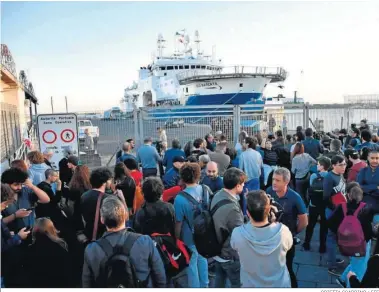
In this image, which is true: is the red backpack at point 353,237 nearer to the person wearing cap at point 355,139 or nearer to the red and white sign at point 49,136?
the person wearing cap at point 355,139

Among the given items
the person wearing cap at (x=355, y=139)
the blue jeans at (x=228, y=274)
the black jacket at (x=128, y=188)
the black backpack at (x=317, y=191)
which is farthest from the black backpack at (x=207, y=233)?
the person wearing cap at (x=355, y=139)

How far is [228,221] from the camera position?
3051 millimetres

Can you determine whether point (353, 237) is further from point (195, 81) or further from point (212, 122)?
point (195, 81)

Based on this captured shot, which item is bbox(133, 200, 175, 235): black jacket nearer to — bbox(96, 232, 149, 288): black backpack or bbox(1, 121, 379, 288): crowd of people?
bbox(1, 121, 379, 288): crowd of people

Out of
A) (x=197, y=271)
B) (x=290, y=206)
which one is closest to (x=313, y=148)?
(x=290, y=206)

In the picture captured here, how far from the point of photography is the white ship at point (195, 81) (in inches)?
971

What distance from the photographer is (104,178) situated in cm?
348

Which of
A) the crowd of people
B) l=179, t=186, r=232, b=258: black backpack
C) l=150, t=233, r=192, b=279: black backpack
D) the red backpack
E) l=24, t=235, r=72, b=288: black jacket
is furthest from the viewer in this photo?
the red backpack

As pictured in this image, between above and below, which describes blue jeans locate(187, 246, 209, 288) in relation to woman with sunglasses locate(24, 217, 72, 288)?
below

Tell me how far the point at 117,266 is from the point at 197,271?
1.67 metres

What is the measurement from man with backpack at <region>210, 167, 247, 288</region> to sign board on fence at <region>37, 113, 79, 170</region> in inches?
175

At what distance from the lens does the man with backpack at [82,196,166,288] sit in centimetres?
233

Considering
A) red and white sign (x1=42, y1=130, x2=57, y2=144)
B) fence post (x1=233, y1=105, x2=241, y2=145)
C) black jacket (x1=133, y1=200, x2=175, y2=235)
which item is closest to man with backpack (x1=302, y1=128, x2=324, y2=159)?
fence post (x1=233, y1=105, x2=241, y2=145)

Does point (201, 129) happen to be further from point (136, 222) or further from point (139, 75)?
point (139, 75)
